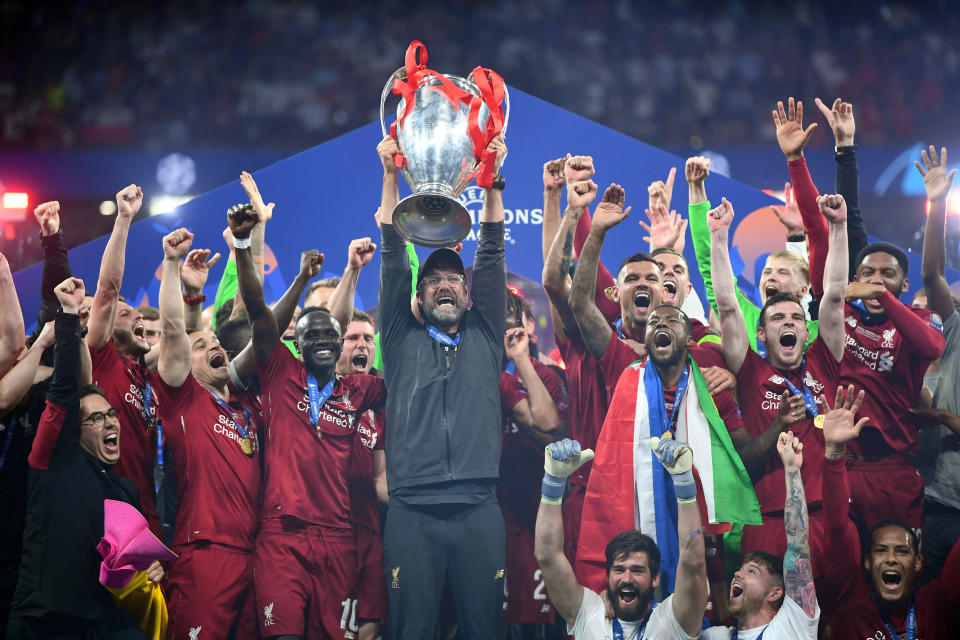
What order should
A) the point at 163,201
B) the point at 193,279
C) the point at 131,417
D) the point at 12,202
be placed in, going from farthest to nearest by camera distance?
the point at 163,201
the point at 12,202
the point at 193,279
the point at 131,417

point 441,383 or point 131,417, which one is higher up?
point 441,383

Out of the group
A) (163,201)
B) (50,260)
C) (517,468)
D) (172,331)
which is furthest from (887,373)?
(163,201)

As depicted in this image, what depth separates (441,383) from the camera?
165 inches

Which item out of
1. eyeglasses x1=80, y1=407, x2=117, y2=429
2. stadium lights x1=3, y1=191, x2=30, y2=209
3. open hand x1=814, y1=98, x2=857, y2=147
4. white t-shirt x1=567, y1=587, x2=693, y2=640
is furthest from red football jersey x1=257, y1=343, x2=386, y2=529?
stadium lights x1=3, y1=191, x2=30, y2=209

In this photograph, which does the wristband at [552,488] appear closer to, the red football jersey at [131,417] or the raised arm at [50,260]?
the red football jersey at [131,417]

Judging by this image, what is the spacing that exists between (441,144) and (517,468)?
140 cm

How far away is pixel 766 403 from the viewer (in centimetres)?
432

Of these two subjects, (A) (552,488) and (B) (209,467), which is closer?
(A) (552,488)

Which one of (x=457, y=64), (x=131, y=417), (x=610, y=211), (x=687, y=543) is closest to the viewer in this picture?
(x=687, y=543)

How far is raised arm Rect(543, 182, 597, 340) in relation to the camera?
426 centimetres

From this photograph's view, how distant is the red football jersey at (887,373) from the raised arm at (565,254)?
1.23 m

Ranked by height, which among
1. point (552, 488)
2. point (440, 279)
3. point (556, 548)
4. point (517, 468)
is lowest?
point (556, 548)

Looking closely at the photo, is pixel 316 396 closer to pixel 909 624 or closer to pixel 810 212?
pixel 810 212

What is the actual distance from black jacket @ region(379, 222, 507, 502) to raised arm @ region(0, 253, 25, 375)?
142 cm
